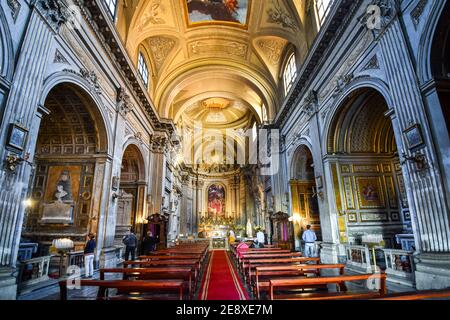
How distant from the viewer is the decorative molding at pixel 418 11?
16.0ft

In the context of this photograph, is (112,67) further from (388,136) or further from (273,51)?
(388,136)

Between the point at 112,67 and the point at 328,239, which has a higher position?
the point at 112,67

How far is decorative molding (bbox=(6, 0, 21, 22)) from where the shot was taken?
4.63 meters

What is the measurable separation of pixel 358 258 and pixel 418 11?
21.7ft

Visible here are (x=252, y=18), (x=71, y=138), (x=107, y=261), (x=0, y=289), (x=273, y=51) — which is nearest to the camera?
(x=0, y=289)

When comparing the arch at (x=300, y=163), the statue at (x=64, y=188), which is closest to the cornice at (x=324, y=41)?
the arch at (x=300, y=163)

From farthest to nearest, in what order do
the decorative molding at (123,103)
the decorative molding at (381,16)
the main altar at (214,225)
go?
the main altar at (214,225), the decorative molding at (123,103), the decorative molding at (381,16)

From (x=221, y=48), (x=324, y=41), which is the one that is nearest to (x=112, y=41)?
(x=324, y=41)

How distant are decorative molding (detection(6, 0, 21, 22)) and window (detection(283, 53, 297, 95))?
1145 cm

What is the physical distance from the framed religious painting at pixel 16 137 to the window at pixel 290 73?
39.1 feet

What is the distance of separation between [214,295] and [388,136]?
8.48 metres

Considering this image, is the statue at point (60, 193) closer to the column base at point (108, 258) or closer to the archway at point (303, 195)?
the column base at point (108, 258)
